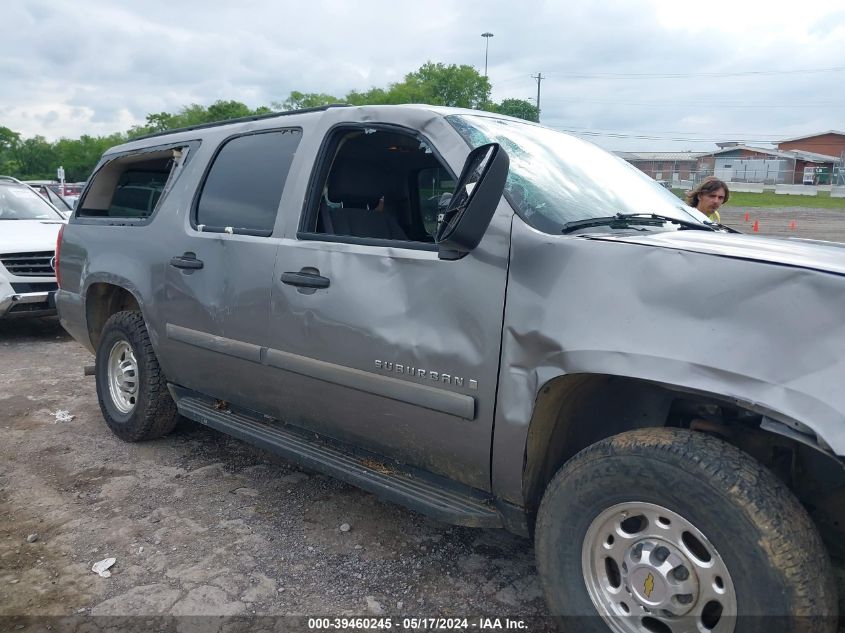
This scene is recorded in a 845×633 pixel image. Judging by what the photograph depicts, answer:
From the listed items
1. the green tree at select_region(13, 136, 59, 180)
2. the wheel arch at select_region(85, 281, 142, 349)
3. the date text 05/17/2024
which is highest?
the green tree at select_region(13, 136, 59, 180)

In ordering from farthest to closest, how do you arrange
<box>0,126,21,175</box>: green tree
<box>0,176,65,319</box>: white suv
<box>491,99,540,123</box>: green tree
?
<box>0,126,21,175</box>: green tree < <box>491,99,540,123</box>: green tree < <box>0,176,65,319</box>: white suv

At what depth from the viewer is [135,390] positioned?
441 centimetres

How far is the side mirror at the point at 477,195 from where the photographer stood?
2295mm

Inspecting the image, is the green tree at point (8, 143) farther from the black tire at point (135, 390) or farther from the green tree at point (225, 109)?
the black tire at point (135, 390)

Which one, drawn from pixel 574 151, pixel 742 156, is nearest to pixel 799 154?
pixel 742 156

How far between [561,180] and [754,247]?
32.0 inches

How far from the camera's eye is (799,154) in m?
63.8

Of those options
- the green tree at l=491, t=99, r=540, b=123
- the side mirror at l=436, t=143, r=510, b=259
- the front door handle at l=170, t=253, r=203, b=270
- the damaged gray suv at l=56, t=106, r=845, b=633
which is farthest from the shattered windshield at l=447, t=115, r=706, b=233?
the green tree at l=491, t=99, r=540, b=123

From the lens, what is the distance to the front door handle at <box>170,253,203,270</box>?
12.0 ft

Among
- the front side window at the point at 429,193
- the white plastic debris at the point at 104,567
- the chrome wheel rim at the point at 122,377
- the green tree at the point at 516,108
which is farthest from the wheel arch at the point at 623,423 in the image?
the green tree at the point at 516,108

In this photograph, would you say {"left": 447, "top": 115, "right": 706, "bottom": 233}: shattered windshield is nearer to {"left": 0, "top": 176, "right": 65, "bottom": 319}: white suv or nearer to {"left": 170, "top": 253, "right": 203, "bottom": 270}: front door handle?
{"left": 170, "top": 253, "right": 203, "bottom": 270}: front door handle

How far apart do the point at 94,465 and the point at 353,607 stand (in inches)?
87.0

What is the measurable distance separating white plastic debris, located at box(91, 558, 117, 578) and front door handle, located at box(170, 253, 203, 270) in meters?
1.47

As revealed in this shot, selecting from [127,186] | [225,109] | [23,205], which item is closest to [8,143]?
[225,109]
